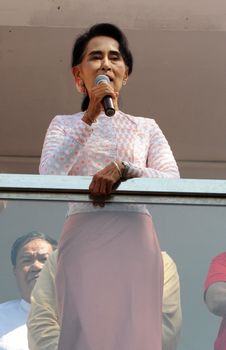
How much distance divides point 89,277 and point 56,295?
4.7 inches

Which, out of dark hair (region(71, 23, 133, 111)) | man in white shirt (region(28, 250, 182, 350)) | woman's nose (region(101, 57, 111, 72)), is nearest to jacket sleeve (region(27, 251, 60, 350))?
man in white shirt (region(28, 250, 182, 350))

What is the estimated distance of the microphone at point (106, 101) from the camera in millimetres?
4262

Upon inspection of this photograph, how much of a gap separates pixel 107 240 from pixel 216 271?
34cm

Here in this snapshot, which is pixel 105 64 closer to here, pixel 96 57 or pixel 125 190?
pixel 96 57

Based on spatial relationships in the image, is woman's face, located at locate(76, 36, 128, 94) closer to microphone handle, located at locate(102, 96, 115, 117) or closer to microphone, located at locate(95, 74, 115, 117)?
microphone, located at locate(95, 74, 115, 117)

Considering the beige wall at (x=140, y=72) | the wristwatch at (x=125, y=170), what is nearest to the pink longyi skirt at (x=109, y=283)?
the wristwatch at (x=125, y=170)

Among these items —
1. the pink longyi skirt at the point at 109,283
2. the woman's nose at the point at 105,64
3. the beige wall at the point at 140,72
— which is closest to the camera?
the pink longyi skirt at the point at 109,283

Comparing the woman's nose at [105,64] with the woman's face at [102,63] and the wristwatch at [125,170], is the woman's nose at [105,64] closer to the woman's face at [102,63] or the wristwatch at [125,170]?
the woman's face at [102,63]

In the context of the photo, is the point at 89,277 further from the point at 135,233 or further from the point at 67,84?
the point at 67,84

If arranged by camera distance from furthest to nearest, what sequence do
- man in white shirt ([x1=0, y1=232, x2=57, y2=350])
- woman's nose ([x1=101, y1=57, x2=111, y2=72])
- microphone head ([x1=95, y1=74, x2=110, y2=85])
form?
woman's nose ([x1=101, y1=57, x2=111, y2=72]), microphone head ([x1=95, y1=74, x2=110, y2=85]), man in white shirt ([x1=0, y1=232, x2=57, y2=350])

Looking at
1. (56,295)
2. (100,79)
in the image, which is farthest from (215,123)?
(56,295)

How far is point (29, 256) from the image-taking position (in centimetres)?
438

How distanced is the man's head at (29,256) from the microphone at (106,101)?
16.4 inches

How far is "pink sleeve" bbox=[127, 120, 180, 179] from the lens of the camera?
4.39 metres
